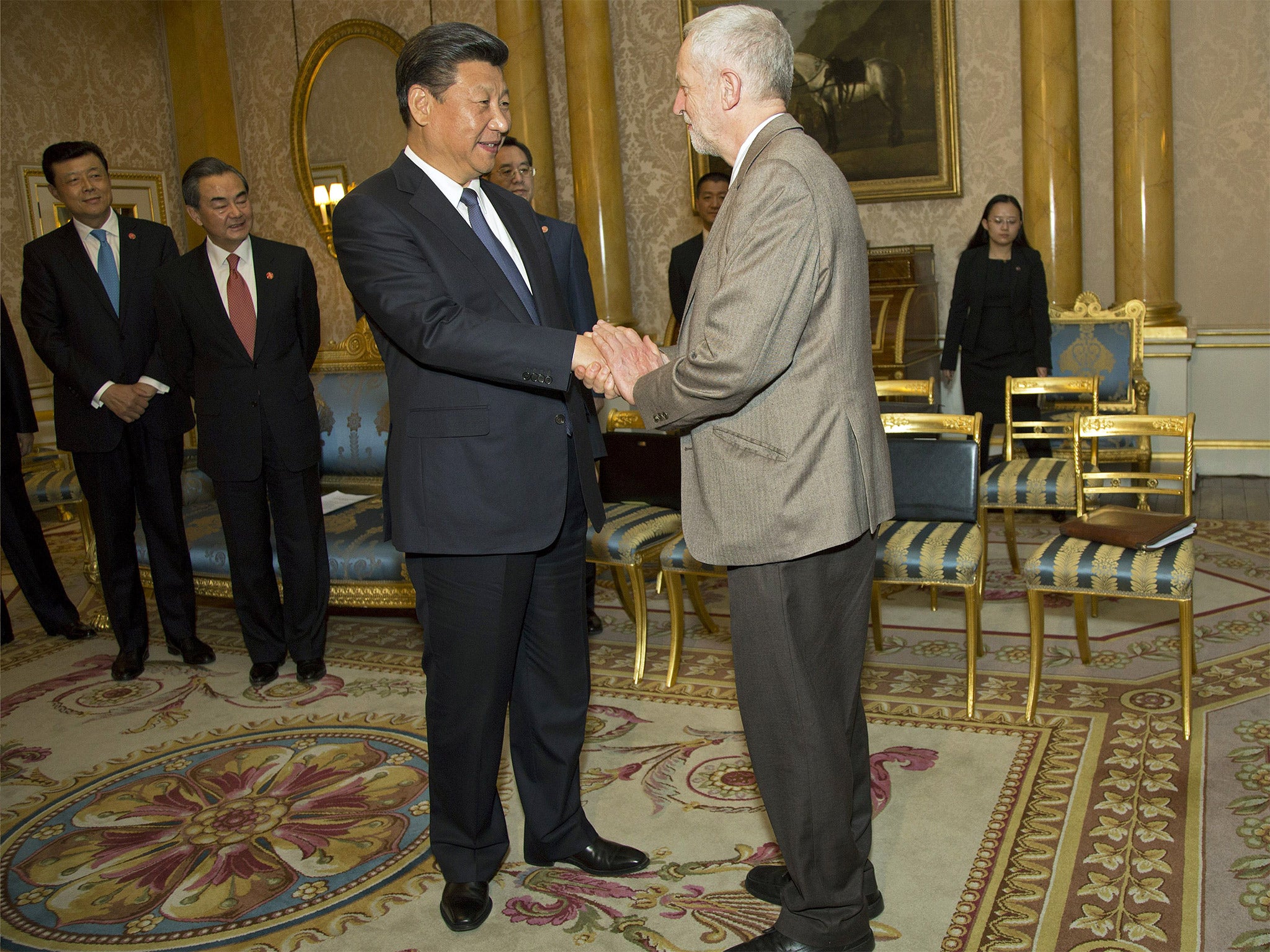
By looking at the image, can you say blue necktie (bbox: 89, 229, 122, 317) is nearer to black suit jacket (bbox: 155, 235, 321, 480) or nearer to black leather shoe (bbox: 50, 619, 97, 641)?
black suit jacket (bbox: 155, 235, 321, 480)

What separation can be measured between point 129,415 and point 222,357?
0.54 meters

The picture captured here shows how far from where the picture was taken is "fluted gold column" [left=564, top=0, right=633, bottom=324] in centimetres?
754

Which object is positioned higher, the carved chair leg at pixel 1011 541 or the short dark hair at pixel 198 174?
the short dark hair at pixel 198 174

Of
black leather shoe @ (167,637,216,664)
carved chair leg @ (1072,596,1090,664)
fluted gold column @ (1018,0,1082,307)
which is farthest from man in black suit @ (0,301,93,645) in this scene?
fluted gold column @ (1018,0,1082,307)

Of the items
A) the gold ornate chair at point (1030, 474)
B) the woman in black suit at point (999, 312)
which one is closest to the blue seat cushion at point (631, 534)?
the gold ornate chair at point (1030, 474)

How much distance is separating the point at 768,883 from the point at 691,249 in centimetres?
391

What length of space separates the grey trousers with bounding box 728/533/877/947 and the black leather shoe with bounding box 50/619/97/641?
402 centimetres

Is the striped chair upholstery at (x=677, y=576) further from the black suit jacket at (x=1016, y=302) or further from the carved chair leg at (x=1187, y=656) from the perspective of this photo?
the black suit jacket at (x=1016, y=302)

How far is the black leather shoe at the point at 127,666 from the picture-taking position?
14.5 feet

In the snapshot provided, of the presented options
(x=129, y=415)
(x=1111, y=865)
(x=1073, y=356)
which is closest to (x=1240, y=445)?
(x=1073, y=356)

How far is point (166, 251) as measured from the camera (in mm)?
4391

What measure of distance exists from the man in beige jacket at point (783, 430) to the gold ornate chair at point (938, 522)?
1.43m

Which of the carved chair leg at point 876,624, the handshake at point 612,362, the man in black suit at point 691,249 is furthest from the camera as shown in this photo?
the man in black suit at point 691,249

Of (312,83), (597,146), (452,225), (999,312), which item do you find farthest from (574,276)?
(312,83)
